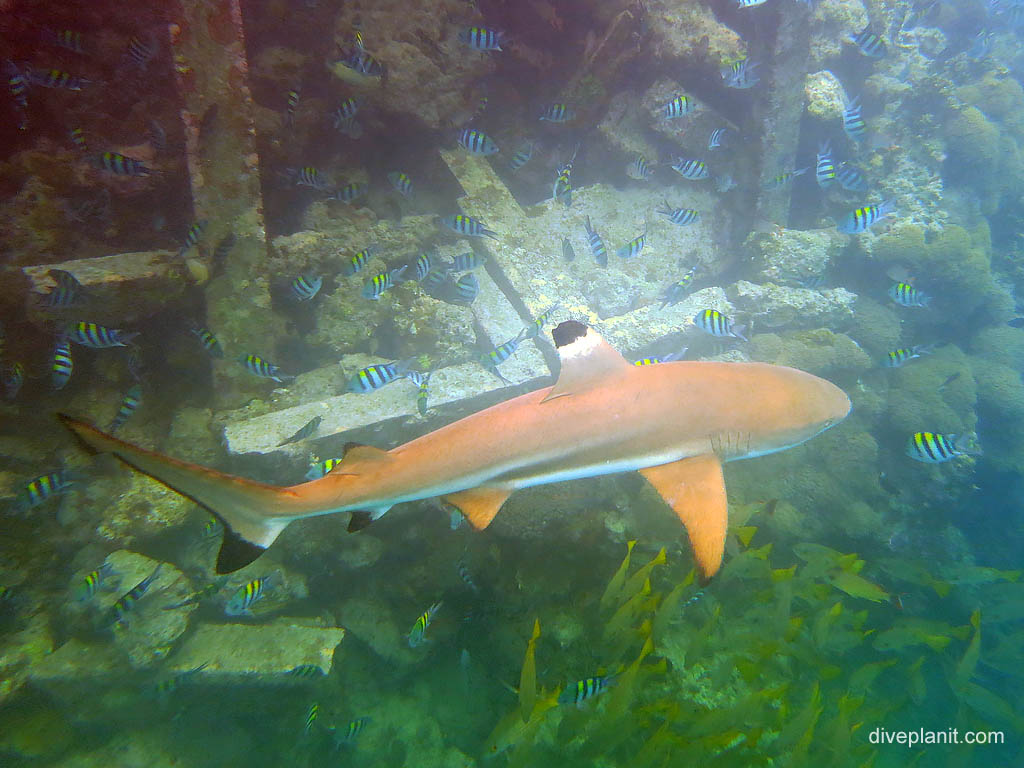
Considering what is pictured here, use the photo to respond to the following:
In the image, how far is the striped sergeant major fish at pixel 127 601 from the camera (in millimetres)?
3914

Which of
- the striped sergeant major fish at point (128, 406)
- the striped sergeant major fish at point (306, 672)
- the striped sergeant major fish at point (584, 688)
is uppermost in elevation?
the striped sergeant major fish at point (128, 406)

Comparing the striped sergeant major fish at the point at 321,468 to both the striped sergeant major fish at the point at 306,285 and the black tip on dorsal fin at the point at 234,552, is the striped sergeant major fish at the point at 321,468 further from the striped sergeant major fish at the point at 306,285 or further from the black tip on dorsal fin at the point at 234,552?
the striped sergeant major fish at the point at 306,285

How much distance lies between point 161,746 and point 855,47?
17.9m

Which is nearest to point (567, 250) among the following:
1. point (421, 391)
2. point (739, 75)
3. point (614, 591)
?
point (421, 391)

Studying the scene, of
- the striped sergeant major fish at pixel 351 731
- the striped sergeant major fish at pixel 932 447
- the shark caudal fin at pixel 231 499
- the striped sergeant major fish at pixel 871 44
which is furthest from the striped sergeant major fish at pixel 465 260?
the striped sergeant major fish at pixel 871 44

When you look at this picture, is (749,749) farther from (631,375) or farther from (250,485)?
(250,485)

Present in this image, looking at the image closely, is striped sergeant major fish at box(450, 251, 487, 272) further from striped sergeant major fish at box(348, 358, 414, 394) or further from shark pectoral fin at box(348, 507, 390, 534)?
shark pectoral fin at box(348, 507, 390, 534)

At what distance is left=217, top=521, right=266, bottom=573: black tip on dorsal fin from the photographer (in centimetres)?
209

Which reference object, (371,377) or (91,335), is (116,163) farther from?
(371,377)

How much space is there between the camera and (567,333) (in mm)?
2686

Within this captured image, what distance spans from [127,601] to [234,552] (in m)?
3.11

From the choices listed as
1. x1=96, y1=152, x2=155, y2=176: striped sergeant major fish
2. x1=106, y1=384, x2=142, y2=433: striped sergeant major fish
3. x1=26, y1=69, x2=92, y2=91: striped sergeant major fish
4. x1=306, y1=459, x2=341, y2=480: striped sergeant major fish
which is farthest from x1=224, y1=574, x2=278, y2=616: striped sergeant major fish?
x1=26, y1=69, x2=92, y2=91: striped sergeant major fish

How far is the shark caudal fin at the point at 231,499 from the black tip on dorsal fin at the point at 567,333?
1743mm

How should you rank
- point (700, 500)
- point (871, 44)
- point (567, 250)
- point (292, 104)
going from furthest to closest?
point (871, 44) → point (567, 250) → point (292, 104) → point (700, 500)
